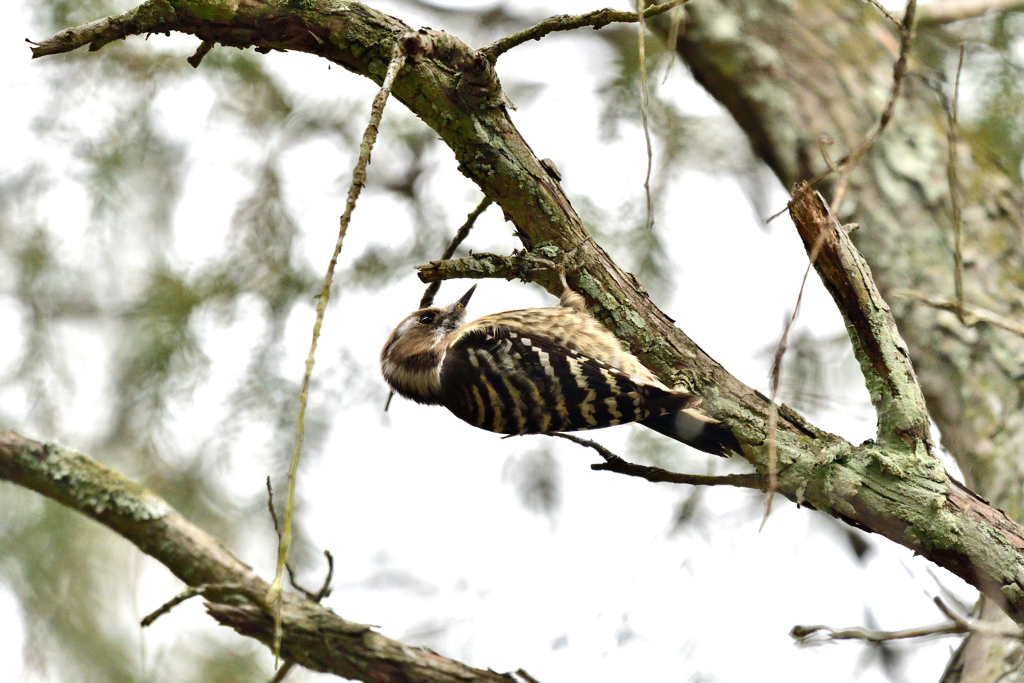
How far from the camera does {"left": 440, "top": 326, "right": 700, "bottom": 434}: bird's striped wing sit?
2982 millimetres

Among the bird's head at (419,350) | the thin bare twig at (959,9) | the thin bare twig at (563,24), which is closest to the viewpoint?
the thin bare twig at (563,24)

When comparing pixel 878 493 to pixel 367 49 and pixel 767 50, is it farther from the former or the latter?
pixel 767 50

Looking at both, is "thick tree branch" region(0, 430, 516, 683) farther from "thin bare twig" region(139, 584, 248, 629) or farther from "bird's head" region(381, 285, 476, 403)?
"bird's head" region(381, 285, 476, 403)

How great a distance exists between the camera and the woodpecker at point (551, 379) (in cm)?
279

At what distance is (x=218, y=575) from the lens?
8.52 feet

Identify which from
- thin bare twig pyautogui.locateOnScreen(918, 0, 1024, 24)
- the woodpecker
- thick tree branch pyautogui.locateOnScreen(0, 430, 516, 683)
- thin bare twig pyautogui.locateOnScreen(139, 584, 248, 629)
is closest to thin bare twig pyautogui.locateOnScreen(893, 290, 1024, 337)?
the woodpecker

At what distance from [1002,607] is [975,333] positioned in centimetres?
180

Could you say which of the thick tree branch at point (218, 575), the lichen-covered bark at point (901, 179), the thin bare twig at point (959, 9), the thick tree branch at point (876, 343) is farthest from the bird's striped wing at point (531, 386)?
the thin bare twig at point (959, 9)

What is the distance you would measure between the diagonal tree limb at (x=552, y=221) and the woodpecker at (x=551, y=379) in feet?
1.10

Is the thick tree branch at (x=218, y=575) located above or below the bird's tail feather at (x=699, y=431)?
below

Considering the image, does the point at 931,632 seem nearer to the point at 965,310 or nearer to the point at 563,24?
the point at 965,310

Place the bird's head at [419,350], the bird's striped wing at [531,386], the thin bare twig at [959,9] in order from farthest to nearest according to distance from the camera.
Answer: the thin bare twig at [959,9] < the bird's head at [419,350] < the bird's striped wing at [531,386]

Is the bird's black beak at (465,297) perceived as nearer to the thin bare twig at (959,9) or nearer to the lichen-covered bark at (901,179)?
the lichen-covered bark at (901,179)

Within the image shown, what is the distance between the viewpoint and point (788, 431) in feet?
7.66
